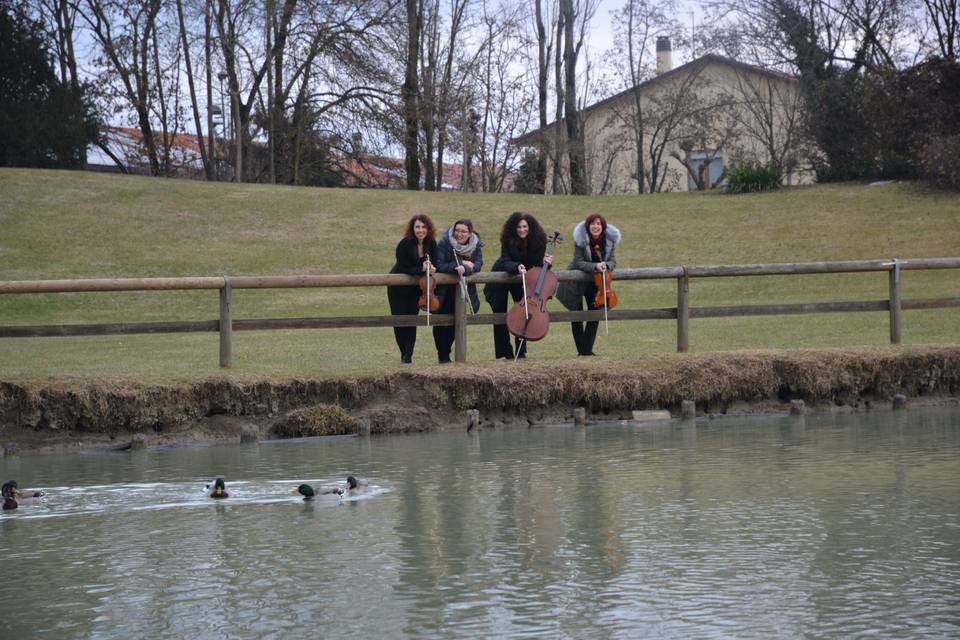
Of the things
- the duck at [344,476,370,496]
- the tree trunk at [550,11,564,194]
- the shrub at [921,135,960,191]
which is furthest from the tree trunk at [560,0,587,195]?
the duck at [344,476,370,496]

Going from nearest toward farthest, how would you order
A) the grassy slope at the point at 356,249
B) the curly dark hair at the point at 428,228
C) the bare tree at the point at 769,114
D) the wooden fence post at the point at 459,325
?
the wooden fence post at the point at 459,325 → the curly dark hair at the point at 428,228 → the grassy slope at the point at 356,249 → the bare tree at the point at 769,114

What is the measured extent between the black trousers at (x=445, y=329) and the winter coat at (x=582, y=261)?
3.85ft

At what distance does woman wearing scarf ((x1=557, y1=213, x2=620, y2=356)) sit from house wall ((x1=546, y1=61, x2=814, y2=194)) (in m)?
23.1

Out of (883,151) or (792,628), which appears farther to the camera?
(883,151)

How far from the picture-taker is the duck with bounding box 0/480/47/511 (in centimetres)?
862

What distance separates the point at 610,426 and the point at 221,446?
3.62 meters

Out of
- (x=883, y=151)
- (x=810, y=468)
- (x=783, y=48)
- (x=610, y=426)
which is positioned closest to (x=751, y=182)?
(x=883, y=151)

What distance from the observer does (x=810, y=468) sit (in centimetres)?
976

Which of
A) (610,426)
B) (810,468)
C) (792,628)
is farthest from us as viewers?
(610,426)

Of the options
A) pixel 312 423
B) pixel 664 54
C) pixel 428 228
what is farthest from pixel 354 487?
pixel 664 54

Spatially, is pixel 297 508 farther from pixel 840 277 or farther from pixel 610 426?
pixel 840 277

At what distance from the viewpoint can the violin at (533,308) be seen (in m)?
13.2

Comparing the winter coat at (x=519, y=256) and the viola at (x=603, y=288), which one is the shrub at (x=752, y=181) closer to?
the viola at (x=603, y=288)

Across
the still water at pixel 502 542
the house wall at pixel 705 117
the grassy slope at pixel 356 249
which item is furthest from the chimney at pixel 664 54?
the still water at pixel 502 542
